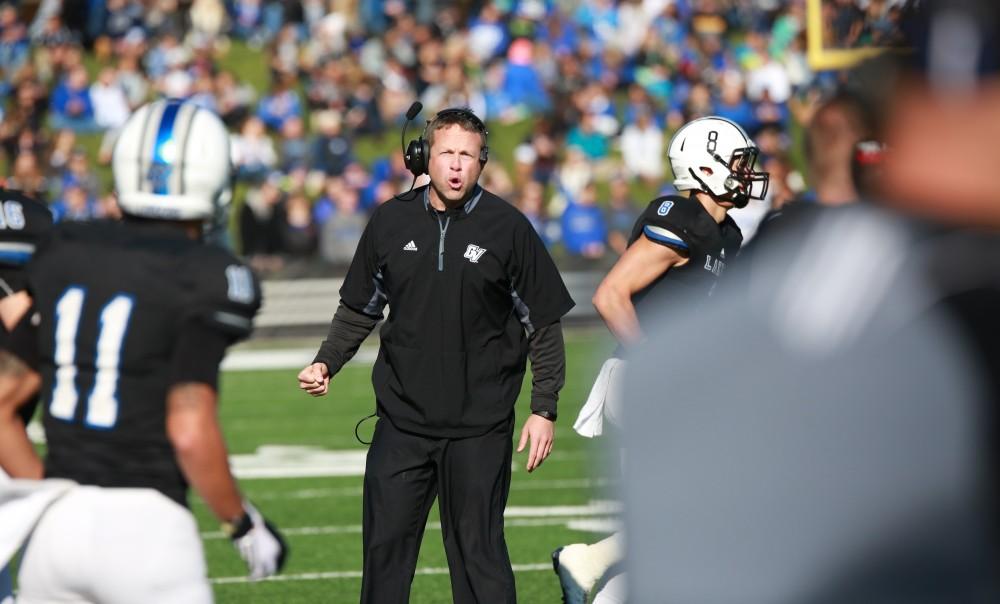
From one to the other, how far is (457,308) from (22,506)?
2.14 m

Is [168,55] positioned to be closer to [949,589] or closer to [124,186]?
[124,186]

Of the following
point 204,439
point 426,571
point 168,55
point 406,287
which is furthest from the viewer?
point 168,55

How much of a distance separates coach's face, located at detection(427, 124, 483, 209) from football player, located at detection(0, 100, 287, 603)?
1.78 m

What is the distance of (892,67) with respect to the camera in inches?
33.6

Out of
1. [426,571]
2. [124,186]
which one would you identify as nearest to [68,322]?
[124,186]

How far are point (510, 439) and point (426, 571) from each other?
1910 millimetres

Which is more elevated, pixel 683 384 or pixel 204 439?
pixel 683 384

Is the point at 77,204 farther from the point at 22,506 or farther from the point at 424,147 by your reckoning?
the point at 22,506

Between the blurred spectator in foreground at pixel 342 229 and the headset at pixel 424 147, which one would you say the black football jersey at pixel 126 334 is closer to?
the headset at pixel 424 147

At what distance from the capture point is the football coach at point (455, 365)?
4934 millimetres

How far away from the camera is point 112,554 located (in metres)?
2.98

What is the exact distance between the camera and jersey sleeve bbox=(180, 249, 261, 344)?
3049 mm

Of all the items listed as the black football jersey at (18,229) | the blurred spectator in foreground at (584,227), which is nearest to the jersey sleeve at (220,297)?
the black football jersey at (18,229)

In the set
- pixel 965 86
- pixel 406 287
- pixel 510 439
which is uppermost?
pixel 965 86
